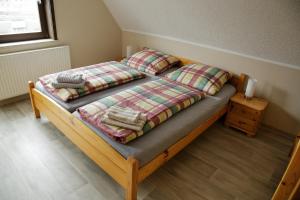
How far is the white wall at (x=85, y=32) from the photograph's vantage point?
10.1 ft

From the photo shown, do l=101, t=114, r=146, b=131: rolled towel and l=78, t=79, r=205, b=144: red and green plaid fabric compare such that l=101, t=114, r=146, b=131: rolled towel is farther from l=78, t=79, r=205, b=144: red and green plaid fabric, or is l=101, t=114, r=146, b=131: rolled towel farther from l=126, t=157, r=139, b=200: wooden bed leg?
l=126, t=157, r=139, b=200: wooden bed leg

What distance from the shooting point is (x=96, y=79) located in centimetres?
246

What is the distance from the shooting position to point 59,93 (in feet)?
7.12

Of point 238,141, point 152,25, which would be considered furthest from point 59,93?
point 238,141

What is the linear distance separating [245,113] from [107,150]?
1.67 meters

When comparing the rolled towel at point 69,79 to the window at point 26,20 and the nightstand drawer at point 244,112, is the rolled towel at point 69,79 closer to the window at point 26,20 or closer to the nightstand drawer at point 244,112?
the window at point 26,20

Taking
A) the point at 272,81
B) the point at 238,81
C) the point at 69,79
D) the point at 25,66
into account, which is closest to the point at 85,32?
the point at 25,66

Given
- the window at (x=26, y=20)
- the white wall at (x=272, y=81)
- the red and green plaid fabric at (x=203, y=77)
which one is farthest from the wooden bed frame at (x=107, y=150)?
the window at (x=26, y=20)

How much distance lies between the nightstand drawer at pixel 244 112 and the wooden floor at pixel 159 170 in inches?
9.6

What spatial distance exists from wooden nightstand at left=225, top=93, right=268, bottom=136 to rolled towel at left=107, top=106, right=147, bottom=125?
4.28 ft

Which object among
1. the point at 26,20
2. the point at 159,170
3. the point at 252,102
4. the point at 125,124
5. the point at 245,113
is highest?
the point at 26,20

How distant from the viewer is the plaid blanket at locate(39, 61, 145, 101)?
2176 millimetres

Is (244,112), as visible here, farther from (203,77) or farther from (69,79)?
(69,79)

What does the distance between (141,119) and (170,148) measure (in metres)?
0.34
